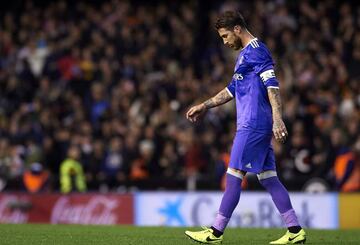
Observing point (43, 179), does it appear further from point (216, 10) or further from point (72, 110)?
point (216, 10)

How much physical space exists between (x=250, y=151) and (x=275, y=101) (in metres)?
0.57

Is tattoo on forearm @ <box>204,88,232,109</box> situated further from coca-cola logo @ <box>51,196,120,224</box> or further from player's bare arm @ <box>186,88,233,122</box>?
coca-cola logo @ <box>51,196,120,224</box>

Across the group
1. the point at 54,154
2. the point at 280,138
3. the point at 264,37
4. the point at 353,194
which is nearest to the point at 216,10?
the point at 264,37

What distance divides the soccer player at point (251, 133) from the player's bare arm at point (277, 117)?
13 millimetres

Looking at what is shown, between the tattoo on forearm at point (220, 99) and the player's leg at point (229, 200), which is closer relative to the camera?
the player's leg at point (229, 200)

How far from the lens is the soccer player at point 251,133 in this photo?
8.97 meters

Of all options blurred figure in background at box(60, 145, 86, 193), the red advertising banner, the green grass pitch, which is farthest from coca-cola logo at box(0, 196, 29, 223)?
the green grass pitch

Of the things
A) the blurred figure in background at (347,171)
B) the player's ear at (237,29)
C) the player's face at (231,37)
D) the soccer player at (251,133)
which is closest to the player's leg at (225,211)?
the soccer player at (251,133)

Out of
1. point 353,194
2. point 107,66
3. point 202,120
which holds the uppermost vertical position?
point 107,66

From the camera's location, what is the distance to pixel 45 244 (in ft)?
29.1

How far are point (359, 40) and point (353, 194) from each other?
505cm

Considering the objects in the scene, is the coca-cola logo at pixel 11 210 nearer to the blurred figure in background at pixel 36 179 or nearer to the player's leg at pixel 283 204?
the blurred figure in background at pixel 36 179

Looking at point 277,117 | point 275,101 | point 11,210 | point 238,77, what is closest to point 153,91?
point 11,210

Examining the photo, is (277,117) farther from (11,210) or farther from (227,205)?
(11,210)
